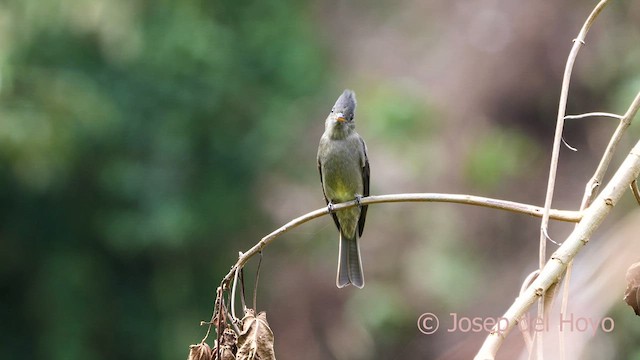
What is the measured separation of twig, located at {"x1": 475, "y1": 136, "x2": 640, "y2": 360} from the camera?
4.81ft

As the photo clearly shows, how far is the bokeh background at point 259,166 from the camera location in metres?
7.32

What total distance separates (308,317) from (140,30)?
297 cm

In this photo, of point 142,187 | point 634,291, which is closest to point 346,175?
point 634,291

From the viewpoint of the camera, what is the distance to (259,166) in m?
8.72

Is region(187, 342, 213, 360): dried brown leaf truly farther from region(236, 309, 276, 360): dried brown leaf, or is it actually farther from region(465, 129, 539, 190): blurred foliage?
region(465, 129, 539, 190): blurred foliage

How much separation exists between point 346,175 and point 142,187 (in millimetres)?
3962

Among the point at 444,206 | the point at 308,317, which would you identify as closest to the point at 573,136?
the point at 444,206

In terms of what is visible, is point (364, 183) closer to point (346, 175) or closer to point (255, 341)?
point (346, 175)

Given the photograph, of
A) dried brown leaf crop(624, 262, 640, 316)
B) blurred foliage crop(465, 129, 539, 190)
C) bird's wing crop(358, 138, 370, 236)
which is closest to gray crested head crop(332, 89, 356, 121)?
bird's wing crop(358, 138, 370, 236)

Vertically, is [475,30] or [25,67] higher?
[475,30]

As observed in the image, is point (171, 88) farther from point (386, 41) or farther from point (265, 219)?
point (386, 41)

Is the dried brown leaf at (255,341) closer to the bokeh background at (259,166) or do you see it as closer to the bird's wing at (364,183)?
the bird's wing at (364,183)

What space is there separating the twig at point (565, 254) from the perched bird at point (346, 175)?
2697 mm

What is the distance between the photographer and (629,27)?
6.64m
